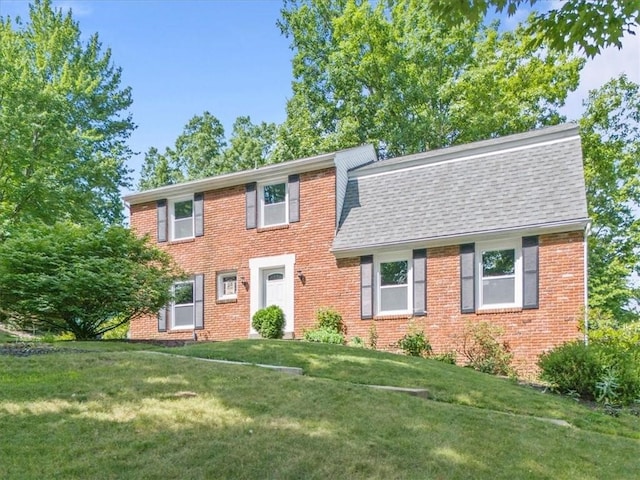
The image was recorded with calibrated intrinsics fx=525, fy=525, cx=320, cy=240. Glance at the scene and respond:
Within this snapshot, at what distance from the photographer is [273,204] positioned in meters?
16.0

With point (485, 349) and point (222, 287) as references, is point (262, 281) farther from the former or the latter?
point (485, 349)

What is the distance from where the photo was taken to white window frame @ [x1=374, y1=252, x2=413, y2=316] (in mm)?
13505

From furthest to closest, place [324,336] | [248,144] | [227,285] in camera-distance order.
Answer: [248,144]
[227,285]
[324,336]

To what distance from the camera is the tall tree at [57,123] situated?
67.1ft

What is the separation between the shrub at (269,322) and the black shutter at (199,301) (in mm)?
2190

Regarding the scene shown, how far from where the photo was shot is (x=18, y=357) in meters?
6.90

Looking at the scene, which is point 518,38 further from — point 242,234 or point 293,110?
point 242,234

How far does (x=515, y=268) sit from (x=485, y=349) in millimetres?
2071

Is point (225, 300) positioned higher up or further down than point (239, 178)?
further down

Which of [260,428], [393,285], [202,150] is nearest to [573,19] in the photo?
[260,428]

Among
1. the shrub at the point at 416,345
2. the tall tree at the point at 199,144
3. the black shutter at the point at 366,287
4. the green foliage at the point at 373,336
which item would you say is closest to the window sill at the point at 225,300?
the black shutter at the point at 366,287

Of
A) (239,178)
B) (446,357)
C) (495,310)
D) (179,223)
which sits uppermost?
(239,178)

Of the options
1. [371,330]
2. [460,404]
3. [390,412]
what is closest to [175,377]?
[390,412]

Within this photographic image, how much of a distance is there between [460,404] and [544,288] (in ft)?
20.4
